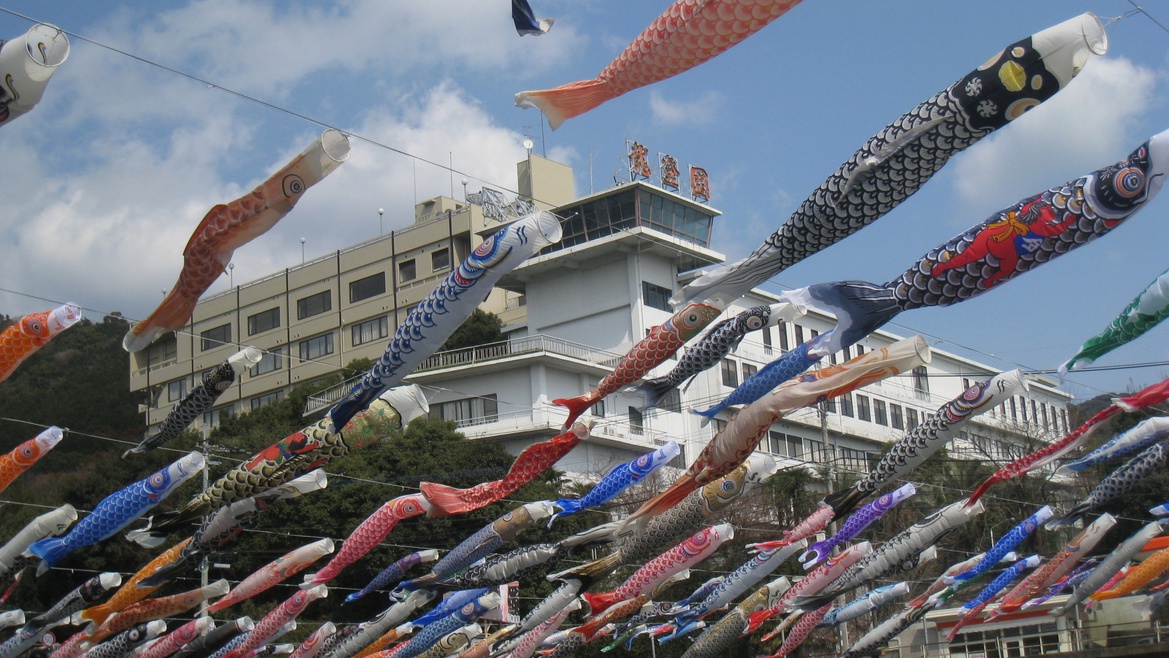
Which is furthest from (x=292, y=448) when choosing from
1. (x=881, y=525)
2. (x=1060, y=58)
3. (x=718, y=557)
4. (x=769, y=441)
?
(x=769, y=441)

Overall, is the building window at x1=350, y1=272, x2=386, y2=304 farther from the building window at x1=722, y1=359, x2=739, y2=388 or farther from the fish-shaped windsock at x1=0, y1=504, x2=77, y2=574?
the fish-shaped windsock at x1=0, y1=504, x2=77, y2=574

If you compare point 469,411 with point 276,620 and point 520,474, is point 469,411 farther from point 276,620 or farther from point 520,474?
point 520,474

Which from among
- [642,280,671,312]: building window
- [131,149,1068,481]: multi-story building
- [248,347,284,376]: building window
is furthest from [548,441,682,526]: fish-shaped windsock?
[248,347,284,376]: building window

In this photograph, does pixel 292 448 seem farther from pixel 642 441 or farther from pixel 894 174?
pixel 642 441

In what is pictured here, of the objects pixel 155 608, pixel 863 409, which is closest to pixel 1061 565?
pixel 155 608

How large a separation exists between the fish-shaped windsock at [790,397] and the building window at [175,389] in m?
49.1

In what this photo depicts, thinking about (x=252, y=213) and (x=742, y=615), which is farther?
(x=742, y=615)

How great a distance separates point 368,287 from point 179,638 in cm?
3458

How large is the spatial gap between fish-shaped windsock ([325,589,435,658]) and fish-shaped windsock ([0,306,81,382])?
942 centimetres

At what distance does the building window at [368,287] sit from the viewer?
54.3m

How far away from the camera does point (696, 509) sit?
18.2 meters

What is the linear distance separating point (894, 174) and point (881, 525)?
28.9 m

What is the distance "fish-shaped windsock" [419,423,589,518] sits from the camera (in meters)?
16.7

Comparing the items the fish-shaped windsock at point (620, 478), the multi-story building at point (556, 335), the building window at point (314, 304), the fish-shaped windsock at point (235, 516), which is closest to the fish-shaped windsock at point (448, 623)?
the fish-shaped windsock at point (620, 478)
